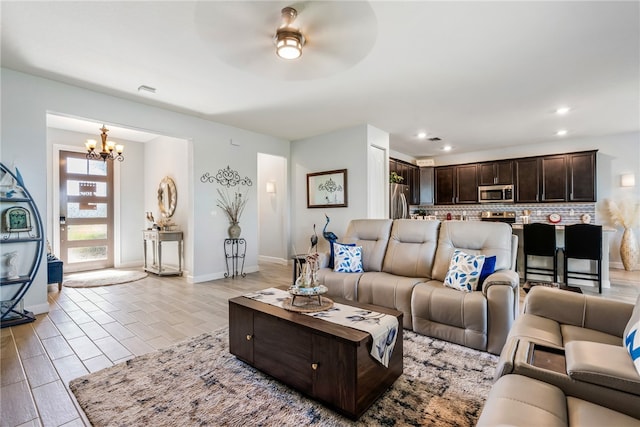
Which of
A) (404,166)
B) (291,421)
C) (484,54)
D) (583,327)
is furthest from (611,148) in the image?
(291,421)

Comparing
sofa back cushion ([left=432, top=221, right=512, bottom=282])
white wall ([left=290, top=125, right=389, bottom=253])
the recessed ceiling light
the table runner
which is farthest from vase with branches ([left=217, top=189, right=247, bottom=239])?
sofa back cushion ([left=432, top=221, right=512, bottom=282])

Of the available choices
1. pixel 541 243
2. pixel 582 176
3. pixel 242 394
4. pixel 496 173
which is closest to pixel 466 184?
pixel 496 173

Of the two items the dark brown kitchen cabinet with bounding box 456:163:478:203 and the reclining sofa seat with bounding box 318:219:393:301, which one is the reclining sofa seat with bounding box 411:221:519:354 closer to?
the reclining sofa seat with bounding box 318:219:393:301

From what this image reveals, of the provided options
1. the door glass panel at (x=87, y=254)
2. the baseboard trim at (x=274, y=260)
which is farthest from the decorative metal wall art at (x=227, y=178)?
the door glass panel at (x=87, y=254)

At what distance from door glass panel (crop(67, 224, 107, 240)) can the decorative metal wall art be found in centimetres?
288

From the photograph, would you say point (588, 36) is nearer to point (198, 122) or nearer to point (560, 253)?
point (560, 253)

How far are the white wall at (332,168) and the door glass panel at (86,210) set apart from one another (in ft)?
12.9

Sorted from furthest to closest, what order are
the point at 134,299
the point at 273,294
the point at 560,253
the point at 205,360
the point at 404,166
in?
the point at 404,166 → the point at 560,253 → the point at 134,299 → the point at 273,294 → the point at 205,360

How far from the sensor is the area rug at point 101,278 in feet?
15.4

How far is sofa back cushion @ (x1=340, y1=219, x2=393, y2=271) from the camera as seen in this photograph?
348 cm

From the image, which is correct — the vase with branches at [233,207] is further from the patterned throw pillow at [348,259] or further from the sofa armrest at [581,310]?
the sofa armrest at [581,310]

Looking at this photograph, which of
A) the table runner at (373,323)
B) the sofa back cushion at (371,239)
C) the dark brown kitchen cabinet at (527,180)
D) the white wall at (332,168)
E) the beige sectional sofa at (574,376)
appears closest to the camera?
the beige sectional sofa at (574,376)

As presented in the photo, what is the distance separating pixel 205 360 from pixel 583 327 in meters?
2.58

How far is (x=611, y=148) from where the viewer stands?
5.86 metres
